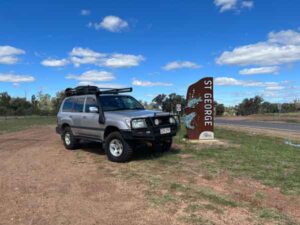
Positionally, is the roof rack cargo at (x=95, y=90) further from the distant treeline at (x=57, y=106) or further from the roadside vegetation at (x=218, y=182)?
the distant treeline at (x=57, y=106)

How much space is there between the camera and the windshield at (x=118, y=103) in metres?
11.5

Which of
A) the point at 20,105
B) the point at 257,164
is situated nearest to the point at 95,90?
the point at 257,164

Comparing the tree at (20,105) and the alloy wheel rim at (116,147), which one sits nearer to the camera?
the alloy wheel rim at (116,147)

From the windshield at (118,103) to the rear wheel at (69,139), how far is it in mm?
2253

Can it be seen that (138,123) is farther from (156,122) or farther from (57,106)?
(57,106)

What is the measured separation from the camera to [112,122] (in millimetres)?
10734

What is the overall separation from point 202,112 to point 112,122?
5205 mm

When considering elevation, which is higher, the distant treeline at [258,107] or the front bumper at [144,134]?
the distant treeline at [258,107]

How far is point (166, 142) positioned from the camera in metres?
11.8

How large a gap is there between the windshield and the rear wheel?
225cm

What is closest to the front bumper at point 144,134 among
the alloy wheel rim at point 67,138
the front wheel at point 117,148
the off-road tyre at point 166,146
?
the front wheel at point 117,148

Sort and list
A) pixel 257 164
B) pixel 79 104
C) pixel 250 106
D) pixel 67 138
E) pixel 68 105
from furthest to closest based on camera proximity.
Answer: pixel 250 106, pixel 68 105, pixel 67 138, pixel 79 104, pixel 257 164

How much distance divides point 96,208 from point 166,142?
5.75 meters

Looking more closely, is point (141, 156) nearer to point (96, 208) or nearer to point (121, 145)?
point (121, 145)
